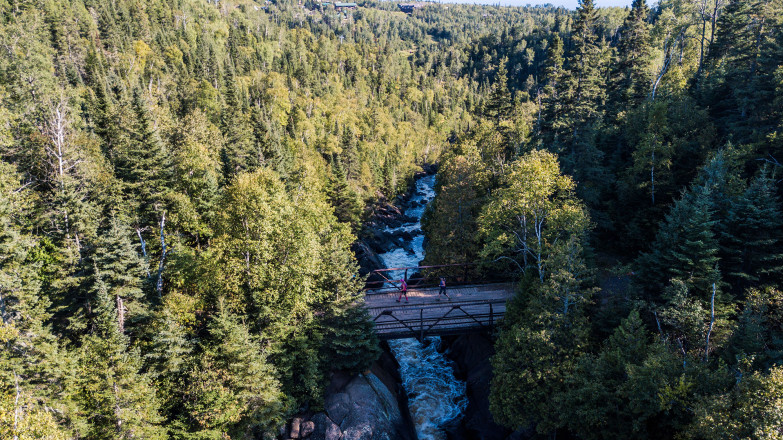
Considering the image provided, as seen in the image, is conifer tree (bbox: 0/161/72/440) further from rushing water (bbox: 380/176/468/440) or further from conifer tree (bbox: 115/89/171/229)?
rushing water (bbox: 380/176/468/440)

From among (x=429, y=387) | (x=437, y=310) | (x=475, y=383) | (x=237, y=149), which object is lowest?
(x=429, y=387)

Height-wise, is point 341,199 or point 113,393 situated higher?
point 341,199

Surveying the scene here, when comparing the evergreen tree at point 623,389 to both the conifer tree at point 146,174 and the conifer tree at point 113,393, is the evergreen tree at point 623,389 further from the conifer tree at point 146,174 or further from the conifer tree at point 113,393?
the conifer tree at point 146,174

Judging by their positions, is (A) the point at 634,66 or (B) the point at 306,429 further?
(A) the point at 634,66

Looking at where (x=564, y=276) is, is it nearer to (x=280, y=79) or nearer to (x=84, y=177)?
(x=84, y=177)

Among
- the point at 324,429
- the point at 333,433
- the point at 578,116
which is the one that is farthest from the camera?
the point at 578,116

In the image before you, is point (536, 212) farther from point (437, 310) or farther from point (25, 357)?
point (25, 357)

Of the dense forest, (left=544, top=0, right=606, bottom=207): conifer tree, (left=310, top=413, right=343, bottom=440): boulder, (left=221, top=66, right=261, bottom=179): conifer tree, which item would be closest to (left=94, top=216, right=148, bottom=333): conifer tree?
the dense forest

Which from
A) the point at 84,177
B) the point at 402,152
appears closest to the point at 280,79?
the point at 402,152

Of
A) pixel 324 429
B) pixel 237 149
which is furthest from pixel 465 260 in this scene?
pixel 237 149
